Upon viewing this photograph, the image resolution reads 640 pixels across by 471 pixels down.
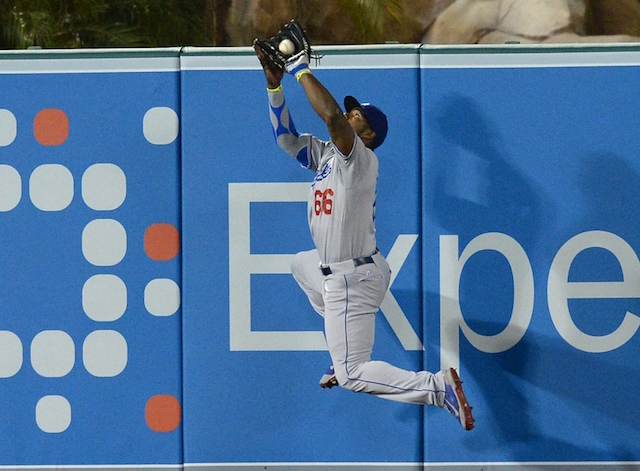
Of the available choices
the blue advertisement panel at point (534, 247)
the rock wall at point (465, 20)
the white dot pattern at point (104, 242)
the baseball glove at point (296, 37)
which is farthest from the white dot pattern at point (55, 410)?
the rock wall at point (465, 20)

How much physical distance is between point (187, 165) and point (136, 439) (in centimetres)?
145

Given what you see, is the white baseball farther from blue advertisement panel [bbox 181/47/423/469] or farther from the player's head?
blue advertisement panel [bbox 181/47/423/469]

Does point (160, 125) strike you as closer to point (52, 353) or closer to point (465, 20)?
point (52, 353)

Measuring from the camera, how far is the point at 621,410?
166 inches

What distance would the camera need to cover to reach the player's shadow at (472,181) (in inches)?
165

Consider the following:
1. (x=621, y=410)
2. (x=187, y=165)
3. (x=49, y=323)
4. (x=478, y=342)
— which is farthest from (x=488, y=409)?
(x=49, y=323)

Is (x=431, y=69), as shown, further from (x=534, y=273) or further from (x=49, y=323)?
(x=49, y=323)

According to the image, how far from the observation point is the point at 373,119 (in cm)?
398

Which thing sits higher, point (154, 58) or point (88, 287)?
point (154, 58)

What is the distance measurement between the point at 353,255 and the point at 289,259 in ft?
1.54

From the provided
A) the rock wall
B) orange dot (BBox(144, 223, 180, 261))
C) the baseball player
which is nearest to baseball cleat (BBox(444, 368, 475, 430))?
the baseball player

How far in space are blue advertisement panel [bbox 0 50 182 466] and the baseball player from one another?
739mm

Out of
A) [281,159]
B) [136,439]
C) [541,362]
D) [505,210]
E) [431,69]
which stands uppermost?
[431,69]

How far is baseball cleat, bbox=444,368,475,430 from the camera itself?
3.71m
